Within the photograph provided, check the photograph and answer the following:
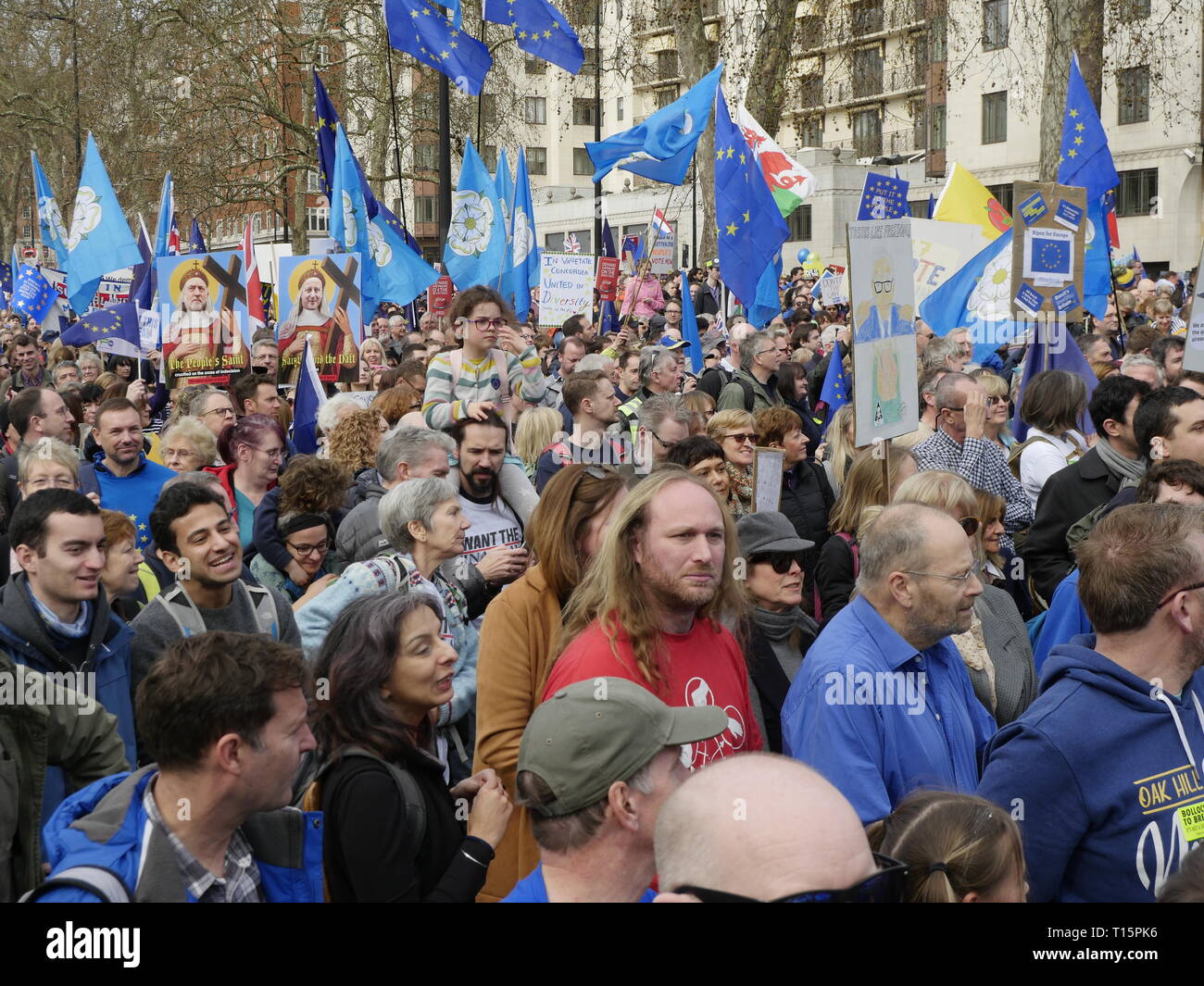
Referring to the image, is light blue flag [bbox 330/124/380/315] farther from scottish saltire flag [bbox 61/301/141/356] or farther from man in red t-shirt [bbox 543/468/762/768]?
man in red t-shirt [bbox 543/468/762/768]

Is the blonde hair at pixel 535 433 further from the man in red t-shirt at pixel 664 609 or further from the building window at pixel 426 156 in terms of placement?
the building window at pixel 426 156

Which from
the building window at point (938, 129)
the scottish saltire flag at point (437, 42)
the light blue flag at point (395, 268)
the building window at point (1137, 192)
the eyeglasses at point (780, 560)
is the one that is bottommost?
the eyeglasses at point (780, 560)

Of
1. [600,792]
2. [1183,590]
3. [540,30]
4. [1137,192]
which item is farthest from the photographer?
[1137,192]

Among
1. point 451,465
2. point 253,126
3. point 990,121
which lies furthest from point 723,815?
point 990,121

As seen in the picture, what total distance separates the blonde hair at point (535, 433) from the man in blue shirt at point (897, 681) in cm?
366

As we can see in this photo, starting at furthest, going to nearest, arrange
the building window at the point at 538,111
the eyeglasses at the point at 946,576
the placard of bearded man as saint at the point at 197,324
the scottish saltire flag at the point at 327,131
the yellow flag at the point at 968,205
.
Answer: the building window at the point at 538,111, the scottish saltire flag at the point at 327,131, the yellow flag at the point at 968,205, the placard of bearded man as saint at the point at 197,324, the eyeglasses at the point at 946,576

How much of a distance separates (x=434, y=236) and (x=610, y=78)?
12621 mm

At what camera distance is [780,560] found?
456cm

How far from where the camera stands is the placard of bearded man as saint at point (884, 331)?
5.59 m

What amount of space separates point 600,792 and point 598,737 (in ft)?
0.32

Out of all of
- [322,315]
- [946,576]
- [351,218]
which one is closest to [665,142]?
A: [351,218]

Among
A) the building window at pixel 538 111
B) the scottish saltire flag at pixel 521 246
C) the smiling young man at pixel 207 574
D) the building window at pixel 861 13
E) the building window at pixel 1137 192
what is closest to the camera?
the smiling young man at pixel 207 574

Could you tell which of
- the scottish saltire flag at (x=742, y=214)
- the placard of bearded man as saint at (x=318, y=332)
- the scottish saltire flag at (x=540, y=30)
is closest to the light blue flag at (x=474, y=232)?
the scottish saltire flag at (x=540, y=30)

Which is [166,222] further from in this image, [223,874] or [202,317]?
[223,874]
